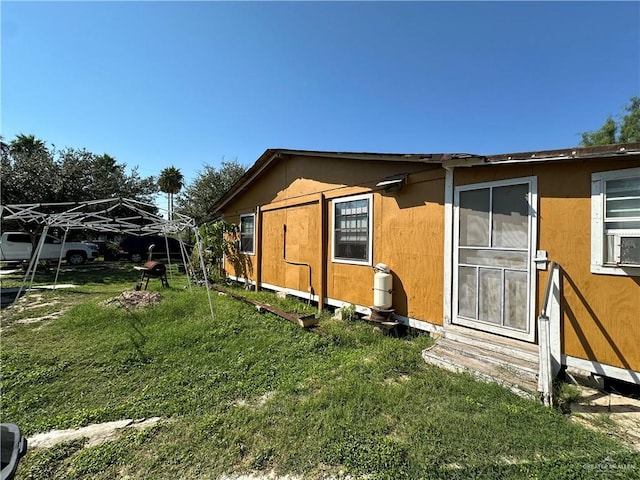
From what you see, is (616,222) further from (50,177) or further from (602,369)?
(50,177)

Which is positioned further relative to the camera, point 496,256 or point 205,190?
point 205,190

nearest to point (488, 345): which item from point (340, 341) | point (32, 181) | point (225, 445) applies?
point (340, 341)

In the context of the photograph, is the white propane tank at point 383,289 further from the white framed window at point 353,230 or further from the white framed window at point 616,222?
the white framed window at point 616,222

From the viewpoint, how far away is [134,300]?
23.8 feet

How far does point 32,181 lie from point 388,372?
1678 centimetres

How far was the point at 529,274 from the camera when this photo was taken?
3756 mm

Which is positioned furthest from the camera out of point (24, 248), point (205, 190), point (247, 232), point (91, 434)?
point (205, 190)

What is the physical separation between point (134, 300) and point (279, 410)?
596cm

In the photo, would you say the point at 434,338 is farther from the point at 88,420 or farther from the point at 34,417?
the point at 34,417

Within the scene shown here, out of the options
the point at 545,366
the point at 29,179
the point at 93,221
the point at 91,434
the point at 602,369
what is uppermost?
the point at 29,179

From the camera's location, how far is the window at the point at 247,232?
9802 millimetres

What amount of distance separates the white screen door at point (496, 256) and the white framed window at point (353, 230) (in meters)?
1.77

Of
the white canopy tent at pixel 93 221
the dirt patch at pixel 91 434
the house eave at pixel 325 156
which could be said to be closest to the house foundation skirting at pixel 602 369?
the house eave at pixel 325 156

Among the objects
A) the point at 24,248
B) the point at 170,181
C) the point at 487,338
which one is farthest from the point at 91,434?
the point at 170,181
